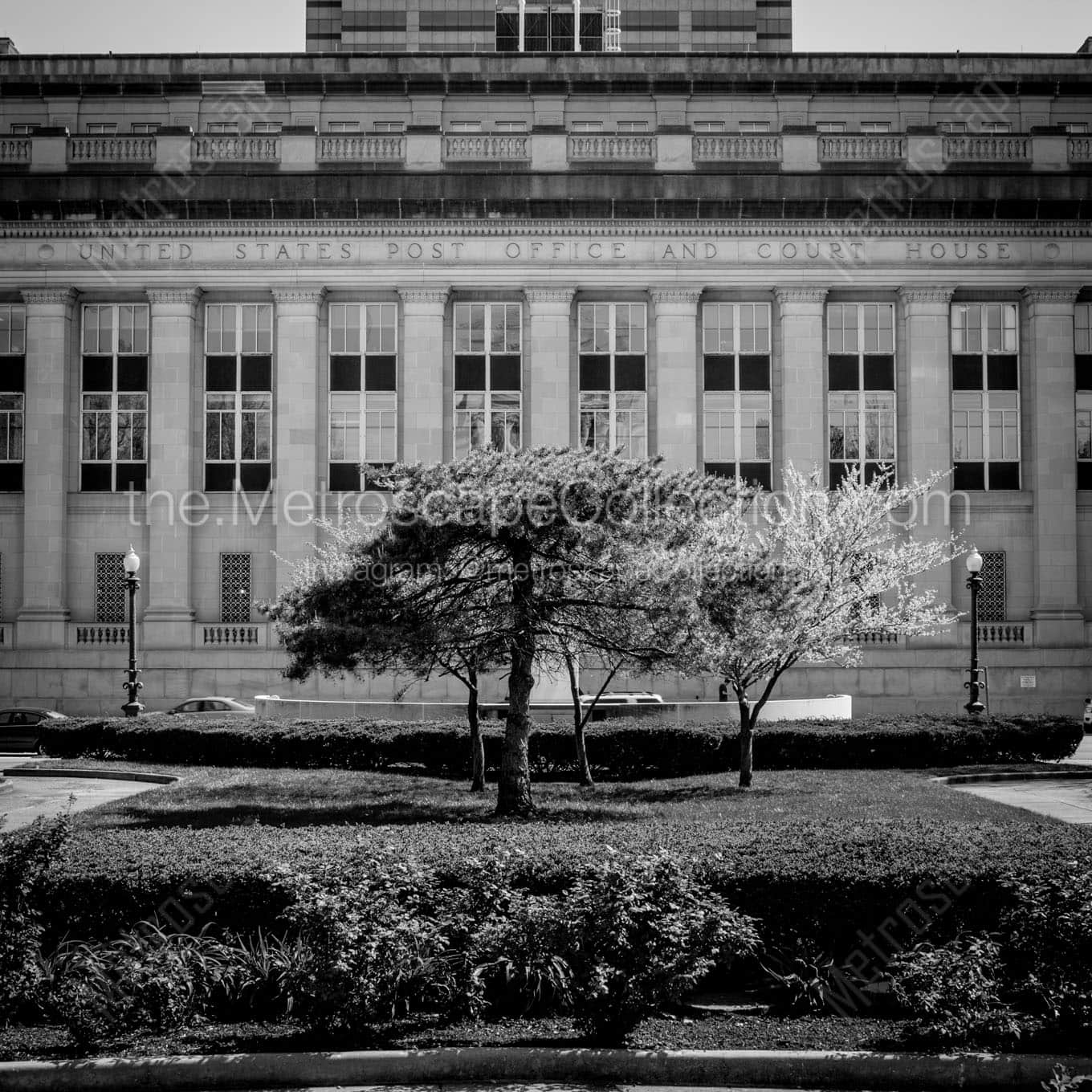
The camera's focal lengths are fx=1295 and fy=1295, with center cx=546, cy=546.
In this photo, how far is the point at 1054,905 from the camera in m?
9.00

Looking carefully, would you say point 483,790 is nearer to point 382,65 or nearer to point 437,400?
point 437,400

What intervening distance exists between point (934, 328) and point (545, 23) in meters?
27.9

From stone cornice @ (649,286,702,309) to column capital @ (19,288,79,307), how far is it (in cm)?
2119

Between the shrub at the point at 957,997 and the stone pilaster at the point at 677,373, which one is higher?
the stone pilaster at the point at 677,373

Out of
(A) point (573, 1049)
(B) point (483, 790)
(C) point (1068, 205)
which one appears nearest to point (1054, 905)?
(A) point (573, 1049)

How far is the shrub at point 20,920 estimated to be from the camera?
8.98 metres

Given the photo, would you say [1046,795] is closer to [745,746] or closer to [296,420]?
[745,746]

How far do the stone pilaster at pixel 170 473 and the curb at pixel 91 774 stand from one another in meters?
16.4

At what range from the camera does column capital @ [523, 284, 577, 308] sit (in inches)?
1849

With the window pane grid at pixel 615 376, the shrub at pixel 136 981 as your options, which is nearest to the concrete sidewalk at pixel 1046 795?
the shrub at pixel 136 981

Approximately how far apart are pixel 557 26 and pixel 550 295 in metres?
22.7

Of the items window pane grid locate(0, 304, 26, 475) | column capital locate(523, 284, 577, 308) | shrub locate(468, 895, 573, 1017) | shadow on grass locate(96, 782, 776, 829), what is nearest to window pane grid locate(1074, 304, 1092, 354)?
column capital locate(523, 284, 577, 308)

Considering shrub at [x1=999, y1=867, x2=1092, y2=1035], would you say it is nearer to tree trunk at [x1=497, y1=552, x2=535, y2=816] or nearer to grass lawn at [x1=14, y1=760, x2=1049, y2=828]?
grass lawn at [x1=14, y1=760, x2=1049, y2=828]

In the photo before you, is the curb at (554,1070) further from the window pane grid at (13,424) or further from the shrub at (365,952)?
the window pane grid at (13,424)
